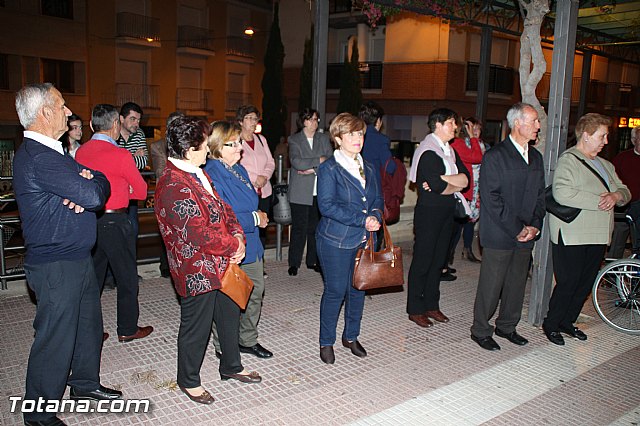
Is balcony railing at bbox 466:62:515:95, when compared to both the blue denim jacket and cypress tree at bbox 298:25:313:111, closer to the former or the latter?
cypress tree at bbox 298:25:313:111

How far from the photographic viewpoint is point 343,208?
4.65 metres

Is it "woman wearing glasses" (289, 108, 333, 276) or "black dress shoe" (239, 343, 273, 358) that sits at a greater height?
"woman wearing glasses" (289, 108, 333, 276)

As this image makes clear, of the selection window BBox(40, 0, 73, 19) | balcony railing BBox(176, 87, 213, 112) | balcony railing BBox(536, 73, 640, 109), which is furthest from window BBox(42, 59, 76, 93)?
balcony railing BBox(536, 73, 640, 109)

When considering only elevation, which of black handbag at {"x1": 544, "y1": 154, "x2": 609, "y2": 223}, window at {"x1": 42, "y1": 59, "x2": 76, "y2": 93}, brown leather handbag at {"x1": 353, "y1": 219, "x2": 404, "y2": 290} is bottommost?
brown leather handbag at {"x1": 353, "y1": 219, "x2": 404, "y2": 290}

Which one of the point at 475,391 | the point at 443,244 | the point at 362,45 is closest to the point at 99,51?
the point at 362,45

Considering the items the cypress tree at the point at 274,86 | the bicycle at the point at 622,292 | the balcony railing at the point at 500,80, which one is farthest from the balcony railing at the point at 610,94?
the bicycle at the point at 622,292

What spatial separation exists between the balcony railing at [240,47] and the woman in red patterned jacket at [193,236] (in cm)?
2603

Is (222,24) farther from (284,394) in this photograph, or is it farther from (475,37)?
(284,394)

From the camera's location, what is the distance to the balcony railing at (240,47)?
28.6m

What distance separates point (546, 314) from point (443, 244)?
141 cm

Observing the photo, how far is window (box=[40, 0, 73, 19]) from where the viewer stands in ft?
70.8

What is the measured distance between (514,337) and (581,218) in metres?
1.30

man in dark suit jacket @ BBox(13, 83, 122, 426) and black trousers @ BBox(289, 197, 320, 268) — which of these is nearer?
man in dark suit jacket @ BBox(13, 83, 122, 426)

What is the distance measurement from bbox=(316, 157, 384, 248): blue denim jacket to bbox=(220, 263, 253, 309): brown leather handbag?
916 mm
